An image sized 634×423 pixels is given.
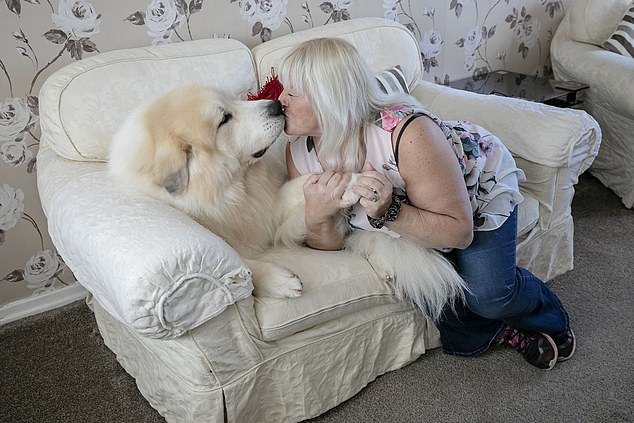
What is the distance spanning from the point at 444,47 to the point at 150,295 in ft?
7.08

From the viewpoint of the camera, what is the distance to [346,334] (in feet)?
5.30

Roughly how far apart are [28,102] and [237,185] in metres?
0.89

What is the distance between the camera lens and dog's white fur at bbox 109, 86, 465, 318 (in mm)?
1450

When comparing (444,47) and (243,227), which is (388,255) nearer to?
(243,227)

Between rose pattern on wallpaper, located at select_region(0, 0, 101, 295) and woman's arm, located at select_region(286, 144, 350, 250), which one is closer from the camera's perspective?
woman's arm, located at select_region(286, 144, 350, 250)

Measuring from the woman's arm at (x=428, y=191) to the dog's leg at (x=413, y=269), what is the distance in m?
0.09

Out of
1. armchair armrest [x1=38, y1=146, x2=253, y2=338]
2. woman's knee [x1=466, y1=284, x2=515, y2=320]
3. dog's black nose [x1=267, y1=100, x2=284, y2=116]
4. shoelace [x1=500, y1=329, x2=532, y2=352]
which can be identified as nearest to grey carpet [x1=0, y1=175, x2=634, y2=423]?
shoelace [x1=500, y1=329, x2=532, y2=352]

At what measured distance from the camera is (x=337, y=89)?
139 centimetres

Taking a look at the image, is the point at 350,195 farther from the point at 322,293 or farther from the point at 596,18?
the point at 596,18

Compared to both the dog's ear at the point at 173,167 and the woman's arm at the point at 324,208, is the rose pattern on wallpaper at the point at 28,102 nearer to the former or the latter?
the dog's ear at the point at 173,167

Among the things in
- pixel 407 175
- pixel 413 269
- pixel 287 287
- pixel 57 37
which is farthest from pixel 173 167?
pixel 57 37

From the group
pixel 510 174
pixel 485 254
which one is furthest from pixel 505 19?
pixel 485 254

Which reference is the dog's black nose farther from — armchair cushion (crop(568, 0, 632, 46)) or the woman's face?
armchair cushion (crop(568, 0, 632, 46))

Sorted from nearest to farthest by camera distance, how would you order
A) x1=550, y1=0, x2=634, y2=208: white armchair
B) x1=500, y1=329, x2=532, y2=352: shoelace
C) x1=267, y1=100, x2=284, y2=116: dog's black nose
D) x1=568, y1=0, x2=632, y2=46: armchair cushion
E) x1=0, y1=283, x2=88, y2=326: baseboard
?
x1=267, y1=100, x2=284, y2=116: dog's black nose < x1=500, y1=329, x2=532, y2=352: shoelace < x1=0, y1=283, x2=88, y2=326: baseboard < x1=550, y1=0, x2=634, y2=208: white armchair < x1=568, y1=0, x2=632, y2=46: armchair cushion
